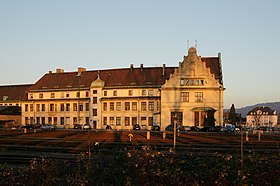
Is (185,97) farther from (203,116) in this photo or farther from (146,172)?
(146,172)

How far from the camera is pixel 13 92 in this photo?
10225 cm

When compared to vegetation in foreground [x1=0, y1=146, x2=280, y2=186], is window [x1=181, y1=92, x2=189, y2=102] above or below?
above

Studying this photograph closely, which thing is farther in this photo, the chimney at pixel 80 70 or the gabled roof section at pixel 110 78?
the chimney at pixel 80 70

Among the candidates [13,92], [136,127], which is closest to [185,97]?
[136,127]

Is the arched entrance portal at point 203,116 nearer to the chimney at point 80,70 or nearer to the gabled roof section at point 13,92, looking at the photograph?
the chimney at point 80,70

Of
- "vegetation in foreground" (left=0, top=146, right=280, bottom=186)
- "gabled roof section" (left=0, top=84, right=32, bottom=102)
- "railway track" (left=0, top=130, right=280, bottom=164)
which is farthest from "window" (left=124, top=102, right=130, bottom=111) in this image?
"vegetation in foreground" (left=0, top=146, right=280, bottom=186)

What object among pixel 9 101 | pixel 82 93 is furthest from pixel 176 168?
pixel 9 101

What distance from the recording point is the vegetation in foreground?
1251 cm

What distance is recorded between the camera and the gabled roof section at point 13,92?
100 m

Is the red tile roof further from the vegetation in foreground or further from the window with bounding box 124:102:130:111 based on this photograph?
the vegetation in foreground

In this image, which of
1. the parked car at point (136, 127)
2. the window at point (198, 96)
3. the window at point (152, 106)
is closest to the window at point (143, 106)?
the window at point (152, 106)

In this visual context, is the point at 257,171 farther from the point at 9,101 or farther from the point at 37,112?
the point at 9,101

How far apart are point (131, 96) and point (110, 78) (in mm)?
8344

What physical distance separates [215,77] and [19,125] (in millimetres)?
51002
